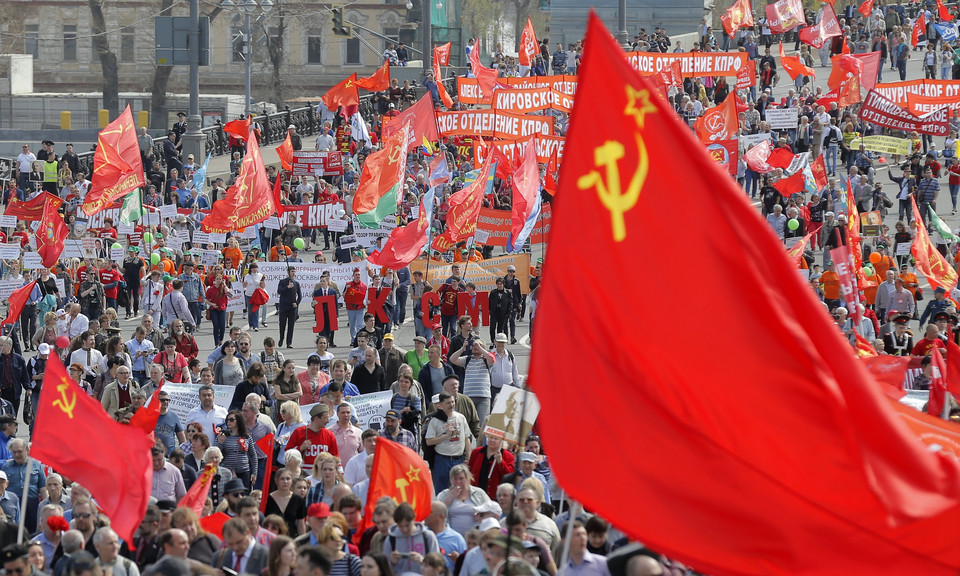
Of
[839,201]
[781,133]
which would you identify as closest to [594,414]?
[839,201]

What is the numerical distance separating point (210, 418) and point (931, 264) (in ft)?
28.2

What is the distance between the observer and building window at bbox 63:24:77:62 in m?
77.2

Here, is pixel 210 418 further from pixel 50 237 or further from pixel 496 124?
pixel 496 124

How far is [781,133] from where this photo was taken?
108 ft

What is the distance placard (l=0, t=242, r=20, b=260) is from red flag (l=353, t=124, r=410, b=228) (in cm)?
522

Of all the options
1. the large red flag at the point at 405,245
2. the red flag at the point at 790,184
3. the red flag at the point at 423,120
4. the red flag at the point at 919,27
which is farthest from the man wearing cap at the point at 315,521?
the red flag at the point at 919,27

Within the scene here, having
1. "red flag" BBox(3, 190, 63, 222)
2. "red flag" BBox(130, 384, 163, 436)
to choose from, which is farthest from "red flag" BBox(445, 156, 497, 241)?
"red flag" BBox(130, 384, 163, 436)

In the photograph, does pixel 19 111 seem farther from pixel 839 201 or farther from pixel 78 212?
pixel 839 201

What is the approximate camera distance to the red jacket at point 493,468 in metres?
11.2

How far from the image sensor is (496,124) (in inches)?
995

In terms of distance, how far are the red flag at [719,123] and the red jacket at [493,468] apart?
17.2m

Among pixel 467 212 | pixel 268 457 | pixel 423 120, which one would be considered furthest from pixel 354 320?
pixel 268 457

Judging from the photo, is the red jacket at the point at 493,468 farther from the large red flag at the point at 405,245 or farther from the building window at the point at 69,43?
the building window at the point at 69,43

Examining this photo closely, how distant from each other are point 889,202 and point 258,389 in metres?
17.1
